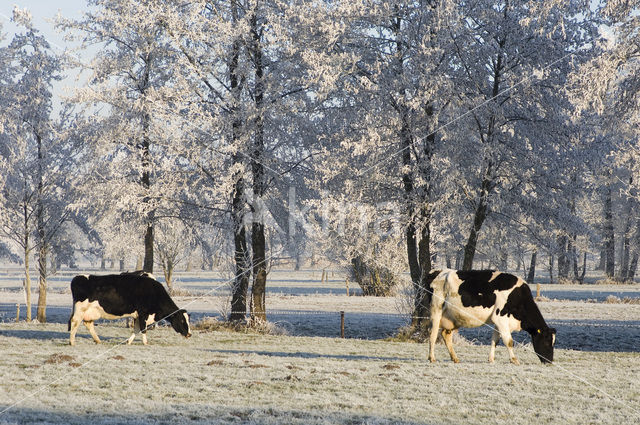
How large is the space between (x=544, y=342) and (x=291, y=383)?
580cm

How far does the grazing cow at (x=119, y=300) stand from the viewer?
16.4 m

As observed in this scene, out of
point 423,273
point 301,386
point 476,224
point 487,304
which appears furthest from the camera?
point 423,273

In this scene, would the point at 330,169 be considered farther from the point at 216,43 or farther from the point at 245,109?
the point at 216,43

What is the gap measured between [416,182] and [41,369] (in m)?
10.9

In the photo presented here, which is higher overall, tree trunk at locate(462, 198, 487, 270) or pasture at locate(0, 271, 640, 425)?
tree trunk at locate(462, 198, 487, 270)

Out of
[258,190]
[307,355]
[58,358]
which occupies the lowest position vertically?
[307,355]

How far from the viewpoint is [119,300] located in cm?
1658

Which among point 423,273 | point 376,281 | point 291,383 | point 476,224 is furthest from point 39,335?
point 376,281

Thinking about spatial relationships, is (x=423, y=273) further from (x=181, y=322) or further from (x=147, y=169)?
(x=147, y=169)

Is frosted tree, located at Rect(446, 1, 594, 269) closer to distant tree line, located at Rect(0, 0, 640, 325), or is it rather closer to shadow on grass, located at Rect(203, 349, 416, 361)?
distant tree line, located at Rect(0, 0, 640, 325)

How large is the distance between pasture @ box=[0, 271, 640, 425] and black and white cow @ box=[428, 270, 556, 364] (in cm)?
80

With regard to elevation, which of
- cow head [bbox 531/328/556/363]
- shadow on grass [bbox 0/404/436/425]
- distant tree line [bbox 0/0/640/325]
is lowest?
shadow on grass [bbox 0/404/436/425]

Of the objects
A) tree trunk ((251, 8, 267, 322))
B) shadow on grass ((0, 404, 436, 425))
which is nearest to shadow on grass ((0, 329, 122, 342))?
tree trunk ((251, 8, 267, 322))

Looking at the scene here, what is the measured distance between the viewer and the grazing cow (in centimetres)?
1644
